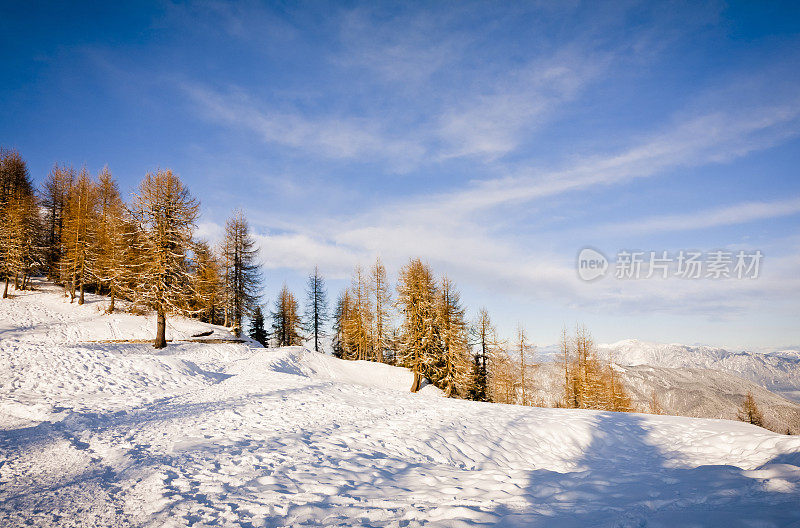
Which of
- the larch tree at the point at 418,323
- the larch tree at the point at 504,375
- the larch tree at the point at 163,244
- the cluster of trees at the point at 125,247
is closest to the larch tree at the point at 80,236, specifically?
the cluster of trees at the point at 125,247

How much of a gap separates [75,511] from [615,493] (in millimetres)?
8206

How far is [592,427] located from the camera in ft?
39.2

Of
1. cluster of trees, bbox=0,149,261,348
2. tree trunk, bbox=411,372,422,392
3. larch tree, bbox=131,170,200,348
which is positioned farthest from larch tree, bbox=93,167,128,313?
tree trunk, bbox=411,372,422,392

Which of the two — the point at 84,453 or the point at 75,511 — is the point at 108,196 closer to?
the point at 84,453

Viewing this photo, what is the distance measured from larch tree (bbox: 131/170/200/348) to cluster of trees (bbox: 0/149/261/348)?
6 cm

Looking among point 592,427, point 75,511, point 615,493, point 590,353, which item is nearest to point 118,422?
point 75,511

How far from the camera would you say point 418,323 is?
27250 mm

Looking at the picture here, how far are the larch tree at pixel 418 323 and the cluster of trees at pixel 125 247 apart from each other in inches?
604

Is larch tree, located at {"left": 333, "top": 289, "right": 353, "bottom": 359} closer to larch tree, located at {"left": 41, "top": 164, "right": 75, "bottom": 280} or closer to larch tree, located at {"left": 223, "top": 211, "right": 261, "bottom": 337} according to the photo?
larch tree, located at {"left": 223, "top": 211, "right": 261, "bottom": 337}

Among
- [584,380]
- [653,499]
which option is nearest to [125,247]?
[653,499]

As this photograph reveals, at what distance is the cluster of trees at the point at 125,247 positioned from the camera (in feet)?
73.3

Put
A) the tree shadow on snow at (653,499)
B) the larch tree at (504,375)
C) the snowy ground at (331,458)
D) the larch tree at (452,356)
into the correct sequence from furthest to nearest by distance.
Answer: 1. the larch tree at (504,375)
2. the larch tree at (452,356)
3. the snowy ground at (331,458)
4. the tree shadow on snow at (653,499)

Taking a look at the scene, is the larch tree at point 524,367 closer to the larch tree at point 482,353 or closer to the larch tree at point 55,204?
the larch tree at point 482,353

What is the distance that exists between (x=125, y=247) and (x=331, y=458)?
1204 inches
